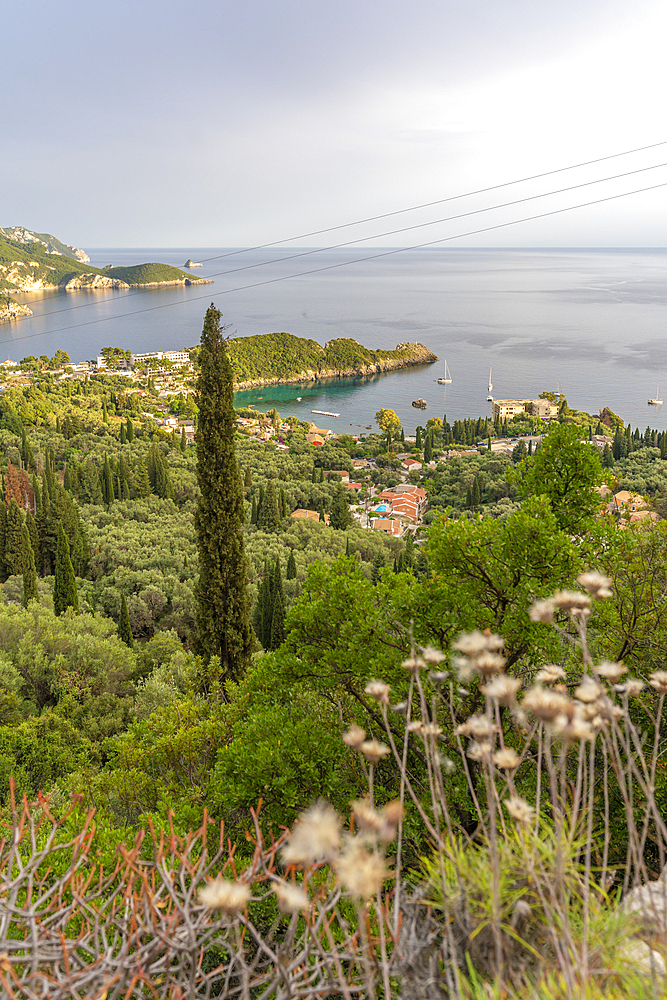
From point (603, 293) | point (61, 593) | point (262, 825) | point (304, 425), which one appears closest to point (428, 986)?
point (262, 825)

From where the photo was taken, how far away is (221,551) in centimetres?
1027

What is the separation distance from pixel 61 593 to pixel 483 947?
1414 cm

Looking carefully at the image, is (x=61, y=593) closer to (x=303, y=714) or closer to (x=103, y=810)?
(x=103, y=810)

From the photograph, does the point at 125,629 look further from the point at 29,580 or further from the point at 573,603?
the point at 573,603

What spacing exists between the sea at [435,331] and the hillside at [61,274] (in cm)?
443

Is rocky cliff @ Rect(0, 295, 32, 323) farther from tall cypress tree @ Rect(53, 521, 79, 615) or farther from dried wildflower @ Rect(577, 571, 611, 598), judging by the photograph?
dried wildflower @ Rect(577, 571, 611, 598)

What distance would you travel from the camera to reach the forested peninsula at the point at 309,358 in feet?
271

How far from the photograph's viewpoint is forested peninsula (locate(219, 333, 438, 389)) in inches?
3250

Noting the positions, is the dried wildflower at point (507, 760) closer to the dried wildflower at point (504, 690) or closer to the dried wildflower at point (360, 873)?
the dried wildflower at point (504, 690)

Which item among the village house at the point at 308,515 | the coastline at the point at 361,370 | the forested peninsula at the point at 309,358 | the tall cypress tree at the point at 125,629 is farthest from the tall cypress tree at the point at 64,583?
the coastline at the point at 361,370

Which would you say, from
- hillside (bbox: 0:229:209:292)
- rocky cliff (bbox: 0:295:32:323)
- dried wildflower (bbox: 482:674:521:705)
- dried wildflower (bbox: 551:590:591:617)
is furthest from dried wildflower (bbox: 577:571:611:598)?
hillside (bbox: 0:229:209:292)

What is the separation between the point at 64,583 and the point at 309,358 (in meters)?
74.7

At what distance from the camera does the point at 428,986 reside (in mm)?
1631

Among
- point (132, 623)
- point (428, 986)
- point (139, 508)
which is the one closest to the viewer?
point (428, 986)
